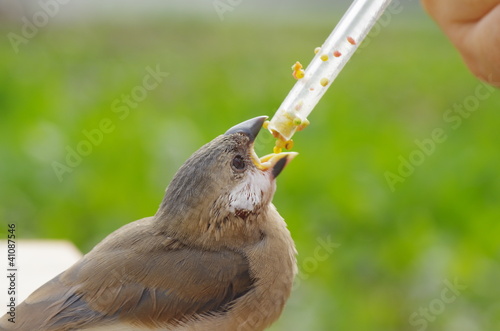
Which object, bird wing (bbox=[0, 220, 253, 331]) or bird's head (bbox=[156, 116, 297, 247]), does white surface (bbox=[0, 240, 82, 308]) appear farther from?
bird's head (bbox=[156, 116, 297, 247])

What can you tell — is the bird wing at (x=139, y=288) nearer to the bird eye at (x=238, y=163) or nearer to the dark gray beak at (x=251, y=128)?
the bird eye at (x=238, y=163)

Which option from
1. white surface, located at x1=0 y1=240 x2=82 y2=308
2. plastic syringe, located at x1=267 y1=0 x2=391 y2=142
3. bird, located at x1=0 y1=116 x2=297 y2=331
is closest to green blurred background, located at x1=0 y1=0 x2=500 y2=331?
white surface, located at x1=0 y1=240 x2=82 y2=308

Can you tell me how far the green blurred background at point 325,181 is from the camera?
5.05 meters

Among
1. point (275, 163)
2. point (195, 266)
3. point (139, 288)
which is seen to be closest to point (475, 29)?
point (275, 163)

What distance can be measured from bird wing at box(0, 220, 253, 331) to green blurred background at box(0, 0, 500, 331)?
192 centimetres

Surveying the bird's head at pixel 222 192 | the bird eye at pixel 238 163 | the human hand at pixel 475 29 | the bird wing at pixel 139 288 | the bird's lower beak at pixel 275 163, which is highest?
the human hand at pixel 475 29

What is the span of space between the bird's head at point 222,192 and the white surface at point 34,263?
2.62ft

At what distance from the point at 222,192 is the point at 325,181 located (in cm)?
318

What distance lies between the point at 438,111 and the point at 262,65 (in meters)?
3.33

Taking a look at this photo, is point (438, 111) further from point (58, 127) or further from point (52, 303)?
point (52, 303)

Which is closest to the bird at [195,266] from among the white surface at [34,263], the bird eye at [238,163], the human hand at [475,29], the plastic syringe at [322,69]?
the bird eye at [238,163]

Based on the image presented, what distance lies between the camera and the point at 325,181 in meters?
6.07

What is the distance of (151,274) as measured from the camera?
2871 millimetres

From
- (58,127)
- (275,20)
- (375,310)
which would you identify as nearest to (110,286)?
(375,310)
